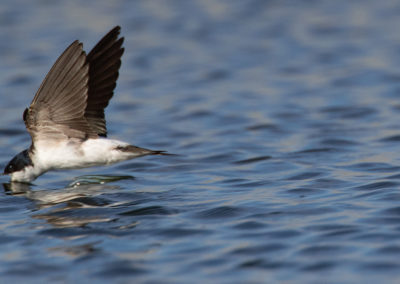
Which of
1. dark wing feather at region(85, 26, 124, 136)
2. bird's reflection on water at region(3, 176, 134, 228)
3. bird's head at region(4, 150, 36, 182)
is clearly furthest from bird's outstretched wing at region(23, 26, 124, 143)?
bird's reflection on water at region(3, 176, 134, 228)

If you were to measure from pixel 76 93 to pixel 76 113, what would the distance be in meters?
0.23

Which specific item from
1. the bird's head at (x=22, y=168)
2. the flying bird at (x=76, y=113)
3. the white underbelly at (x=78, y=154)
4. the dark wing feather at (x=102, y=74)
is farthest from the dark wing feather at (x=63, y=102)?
the bird's head at (x=22, y=168)

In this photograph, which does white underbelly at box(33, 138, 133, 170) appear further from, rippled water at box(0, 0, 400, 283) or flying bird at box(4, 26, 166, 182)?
rippled water at box(0, 0, 400, 283)

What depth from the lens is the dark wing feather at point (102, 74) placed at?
7.73 metres

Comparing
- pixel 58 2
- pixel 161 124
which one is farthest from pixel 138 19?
pixel 161 124

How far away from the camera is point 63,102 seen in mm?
7555

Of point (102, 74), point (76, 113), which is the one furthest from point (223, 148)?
point (76, 113)

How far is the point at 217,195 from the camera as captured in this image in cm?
786

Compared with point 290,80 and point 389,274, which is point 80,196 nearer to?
point 389,274

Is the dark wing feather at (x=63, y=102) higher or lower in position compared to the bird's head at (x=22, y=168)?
higher

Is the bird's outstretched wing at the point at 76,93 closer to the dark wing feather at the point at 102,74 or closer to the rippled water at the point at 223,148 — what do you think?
the dark wing feather at the point at 102,74

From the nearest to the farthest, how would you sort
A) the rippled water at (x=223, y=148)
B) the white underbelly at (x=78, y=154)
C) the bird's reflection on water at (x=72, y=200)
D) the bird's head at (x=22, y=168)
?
1. the rippled water at (x=223, y=148)
2. the bird's reflection on water at (x=72, y=200)
3. the white underbelly at (x=78, y=154)
4. the bird's head at (x=22, y=168)

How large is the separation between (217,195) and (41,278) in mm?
2480

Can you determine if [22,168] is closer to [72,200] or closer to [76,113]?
[72,200]
